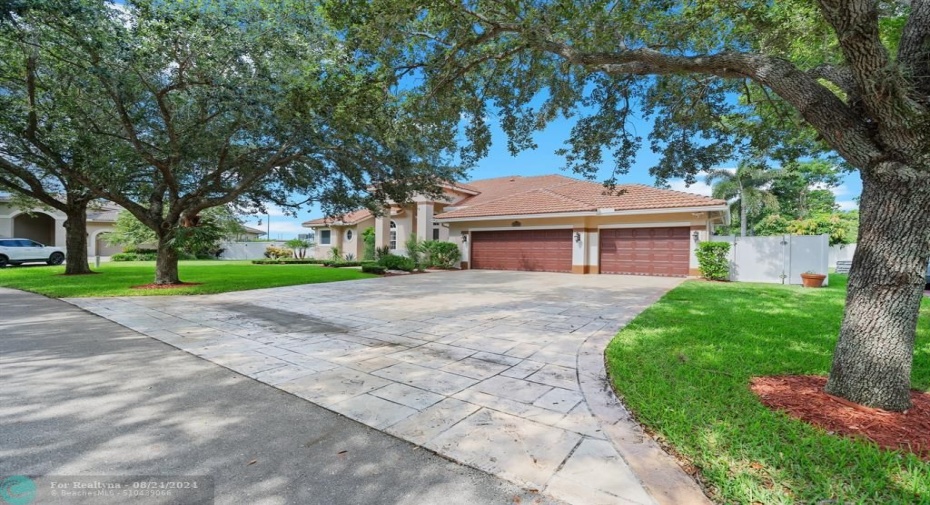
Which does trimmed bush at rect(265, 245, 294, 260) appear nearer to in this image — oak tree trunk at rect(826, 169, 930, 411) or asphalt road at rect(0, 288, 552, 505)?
asphalt road at rect(0, 288, 552, 505)

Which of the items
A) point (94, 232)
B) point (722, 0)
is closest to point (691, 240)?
point (722, 0)

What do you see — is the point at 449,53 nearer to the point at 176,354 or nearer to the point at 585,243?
the point at 176,354

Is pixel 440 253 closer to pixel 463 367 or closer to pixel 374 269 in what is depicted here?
pixel 374 269

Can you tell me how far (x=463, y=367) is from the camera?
4539 mm

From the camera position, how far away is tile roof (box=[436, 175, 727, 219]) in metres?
15.5

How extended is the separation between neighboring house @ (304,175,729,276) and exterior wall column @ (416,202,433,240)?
0.05m

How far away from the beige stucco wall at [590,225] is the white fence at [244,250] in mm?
21965

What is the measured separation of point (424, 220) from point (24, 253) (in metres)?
21.2

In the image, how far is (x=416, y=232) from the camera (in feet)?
73.4

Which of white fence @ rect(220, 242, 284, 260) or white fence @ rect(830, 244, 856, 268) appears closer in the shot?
white fence @ rect(830, 244, 856, 268)

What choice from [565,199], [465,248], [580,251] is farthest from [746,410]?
[465,248]

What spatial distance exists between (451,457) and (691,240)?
15275 millimetres

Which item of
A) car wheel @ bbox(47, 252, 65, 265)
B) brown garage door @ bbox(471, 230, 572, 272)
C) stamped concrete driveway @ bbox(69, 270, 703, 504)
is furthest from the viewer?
car wheel @ bbox(47, 252, 65, 265)

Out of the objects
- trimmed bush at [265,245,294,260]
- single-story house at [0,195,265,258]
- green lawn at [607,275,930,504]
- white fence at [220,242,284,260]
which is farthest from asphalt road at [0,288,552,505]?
white fence at [220,242,284,260]
